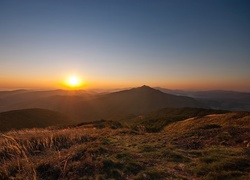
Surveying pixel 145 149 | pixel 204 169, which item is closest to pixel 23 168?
pixel 145 149

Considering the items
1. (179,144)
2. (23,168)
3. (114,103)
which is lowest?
(114,103)

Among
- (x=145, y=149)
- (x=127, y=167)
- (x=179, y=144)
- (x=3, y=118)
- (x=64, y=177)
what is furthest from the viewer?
(x=3, y=118)

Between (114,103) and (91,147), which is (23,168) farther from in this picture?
(114,103)

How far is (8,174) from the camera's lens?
19.8 feet

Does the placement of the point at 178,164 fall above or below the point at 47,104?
above

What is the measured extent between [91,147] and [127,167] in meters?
2.53

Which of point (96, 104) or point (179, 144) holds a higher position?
point (179, 144)

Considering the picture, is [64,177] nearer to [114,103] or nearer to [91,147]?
[91,147]

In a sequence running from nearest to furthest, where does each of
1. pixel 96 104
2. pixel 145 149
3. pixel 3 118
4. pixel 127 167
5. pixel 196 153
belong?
pixel 127 167 → pixel 196 153 → pixel 145 149 → pixel 3 118 → pixel 96 104

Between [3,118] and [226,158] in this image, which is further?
[3,118]

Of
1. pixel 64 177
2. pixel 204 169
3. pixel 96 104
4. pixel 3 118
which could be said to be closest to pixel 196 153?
pixel 204 169

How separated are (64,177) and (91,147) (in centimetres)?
266

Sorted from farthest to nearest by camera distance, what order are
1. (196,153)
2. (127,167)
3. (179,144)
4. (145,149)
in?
(179,144)
(145,149)
(196,153)
(127,167)

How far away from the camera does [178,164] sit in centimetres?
700
